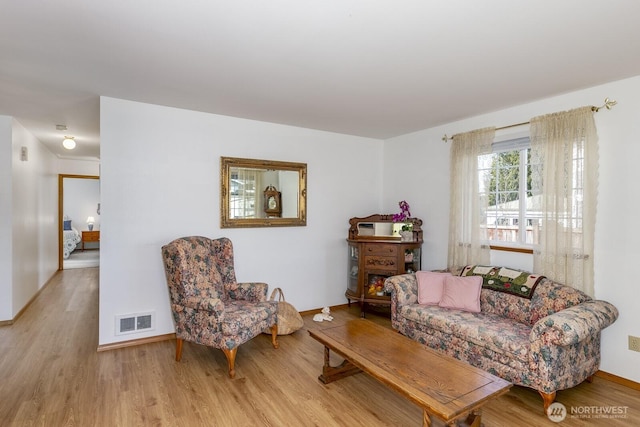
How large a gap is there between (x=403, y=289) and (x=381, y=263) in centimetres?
76

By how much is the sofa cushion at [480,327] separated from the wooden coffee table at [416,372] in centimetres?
57

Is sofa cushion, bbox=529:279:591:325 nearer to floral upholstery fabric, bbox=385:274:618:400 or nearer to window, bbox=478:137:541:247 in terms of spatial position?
floral upholstery fabric, bbox=385:274:618:400

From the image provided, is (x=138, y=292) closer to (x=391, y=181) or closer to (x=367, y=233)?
(x=367, y=233)

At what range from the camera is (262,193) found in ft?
13.6

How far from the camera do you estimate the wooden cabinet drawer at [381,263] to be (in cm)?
422

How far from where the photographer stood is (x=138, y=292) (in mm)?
3463

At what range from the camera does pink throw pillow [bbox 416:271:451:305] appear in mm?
3480

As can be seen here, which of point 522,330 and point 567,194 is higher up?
point 567,194

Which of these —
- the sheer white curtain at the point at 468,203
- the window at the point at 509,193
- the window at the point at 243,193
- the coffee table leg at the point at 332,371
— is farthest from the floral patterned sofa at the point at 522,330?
the window at the point at 243,193

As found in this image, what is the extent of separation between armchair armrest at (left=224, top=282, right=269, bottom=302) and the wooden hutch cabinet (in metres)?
1.42

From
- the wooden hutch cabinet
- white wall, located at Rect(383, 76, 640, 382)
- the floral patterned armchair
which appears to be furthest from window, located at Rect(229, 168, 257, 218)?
white wall, located at Rect(383, 76, 640, 382)

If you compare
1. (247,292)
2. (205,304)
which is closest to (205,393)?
(205,304)

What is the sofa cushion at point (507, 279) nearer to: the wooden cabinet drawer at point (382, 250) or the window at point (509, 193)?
the window at point (509, 193)

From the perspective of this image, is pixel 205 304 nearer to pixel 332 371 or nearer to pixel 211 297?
pixel 211 297
